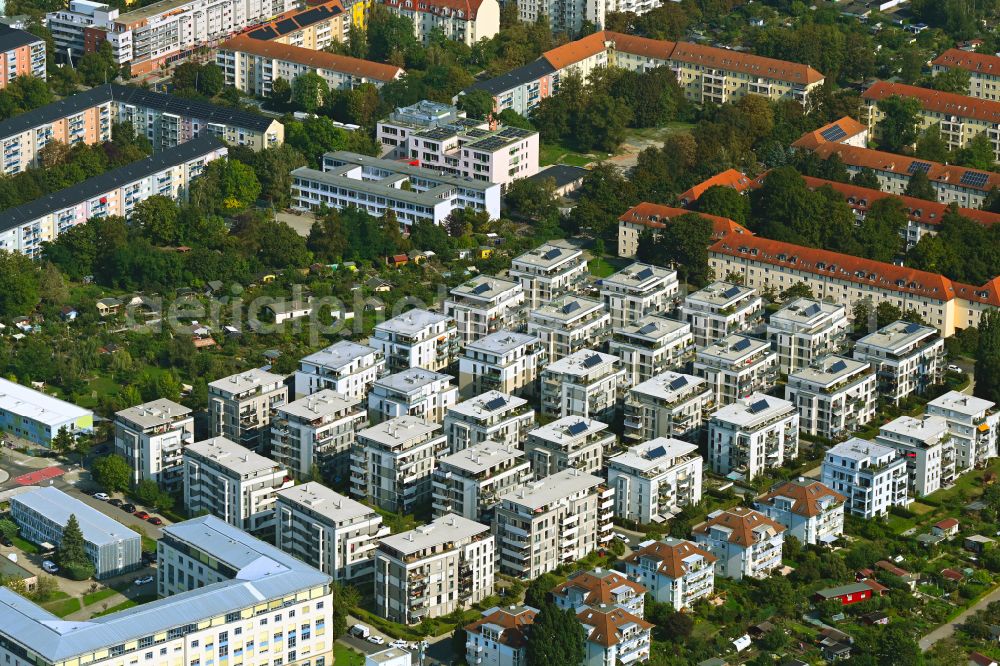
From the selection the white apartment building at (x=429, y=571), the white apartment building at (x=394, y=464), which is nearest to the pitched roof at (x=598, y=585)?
the white apartment building at (x=429, y=571)

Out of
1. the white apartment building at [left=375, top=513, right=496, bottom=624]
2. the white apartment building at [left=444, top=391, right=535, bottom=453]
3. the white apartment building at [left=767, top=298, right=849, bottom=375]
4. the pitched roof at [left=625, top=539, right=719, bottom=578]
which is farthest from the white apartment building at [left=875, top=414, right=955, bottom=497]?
the white apartment building at [left=375, top=513, right=496, bottom=624]

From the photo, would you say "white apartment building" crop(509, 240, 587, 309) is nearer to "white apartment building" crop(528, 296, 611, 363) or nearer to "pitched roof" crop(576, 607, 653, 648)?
"white apartment building" crop(528, 296, 611, 363)

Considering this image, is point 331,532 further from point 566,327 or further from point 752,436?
point 566,327

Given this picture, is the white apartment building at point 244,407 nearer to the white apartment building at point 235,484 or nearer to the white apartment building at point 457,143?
the white apartment building at point 235,484

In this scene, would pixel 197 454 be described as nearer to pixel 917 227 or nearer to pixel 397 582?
Answer: pixel 397 582

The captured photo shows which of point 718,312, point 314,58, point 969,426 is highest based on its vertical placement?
point 314,58

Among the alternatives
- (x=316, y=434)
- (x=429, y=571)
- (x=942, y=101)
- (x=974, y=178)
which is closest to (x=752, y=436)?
(x=429, y=571)
